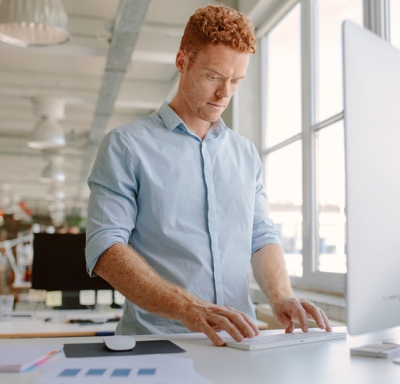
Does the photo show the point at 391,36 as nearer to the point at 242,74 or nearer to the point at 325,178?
the point at 325,178

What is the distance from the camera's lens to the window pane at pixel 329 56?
3568 millimetres

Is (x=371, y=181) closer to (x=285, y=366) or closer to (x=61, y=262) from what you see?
(x=285, y=366)

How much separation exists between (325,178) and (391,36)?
3.82 ft

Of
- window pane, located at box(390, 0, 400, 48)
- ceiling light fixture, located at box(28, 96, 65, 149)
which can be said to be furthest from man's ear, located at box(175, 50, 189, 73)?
ceiling light fixture, located at box(28, 96, 65, 149)

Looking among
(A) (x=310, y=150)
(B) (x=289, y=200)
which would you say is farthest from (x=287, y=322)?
(B) (x=289, y=200)

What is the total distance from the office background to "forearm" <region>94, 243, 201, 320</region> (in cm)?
110

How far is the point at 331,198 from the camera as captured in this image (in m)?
3.59

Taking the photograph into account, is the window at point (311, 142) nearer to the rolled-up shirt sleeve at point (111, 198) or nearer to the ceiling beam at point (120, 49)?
the ceiling beam at point (120, 49)

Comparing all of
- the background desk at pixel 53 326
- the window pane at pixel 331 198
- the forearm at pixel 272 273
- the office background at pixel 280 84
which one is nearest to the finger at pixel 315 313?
the forearm at pixel 272 273

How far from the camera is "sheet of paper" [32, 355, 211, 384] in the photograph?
777 mm

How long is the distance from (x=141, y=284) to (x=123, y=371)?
0.39 metres

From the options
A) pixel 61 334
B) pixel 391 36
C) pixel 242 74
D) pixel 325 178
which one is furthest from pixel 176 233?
pixel 325 178

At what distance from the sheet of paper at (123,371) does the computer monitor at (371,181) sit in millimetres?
271

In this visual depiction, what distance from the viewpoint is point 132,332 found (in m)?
1.46
